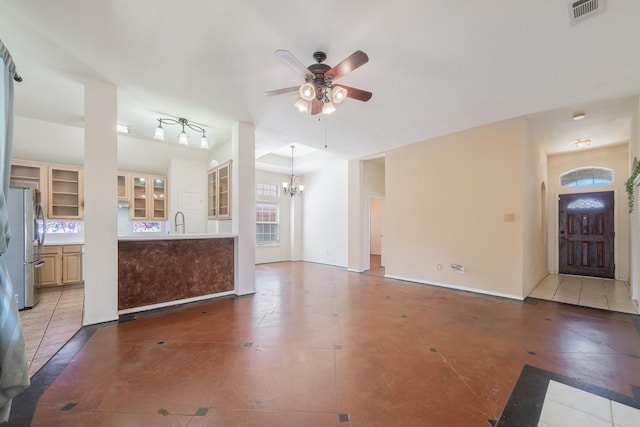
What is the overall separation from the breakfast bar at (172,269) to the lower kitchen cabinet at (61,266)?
7.93 feet

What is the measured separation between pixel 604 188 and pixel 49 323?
10.4m

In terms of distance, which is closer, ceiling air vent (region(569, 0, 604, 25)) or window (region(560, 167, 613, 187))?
ceiling air vent (region(569, 0, 604, 25))

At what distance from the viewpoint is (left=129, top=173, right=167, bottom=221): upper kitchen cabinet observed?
5.73 meters

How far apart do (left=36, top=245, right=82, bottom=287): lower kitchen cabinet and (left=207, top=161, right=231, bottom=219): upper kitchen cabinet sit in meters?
2.57

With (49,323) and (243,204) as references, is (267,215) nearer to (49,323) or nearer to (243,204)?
(243,204)

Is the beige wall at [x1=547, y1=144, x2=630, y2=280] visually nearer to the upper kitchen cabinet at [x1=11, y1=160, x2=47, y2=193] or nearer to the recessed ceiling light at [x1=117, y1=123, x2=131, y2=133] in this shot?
the recessed ceiling light at [x1=117, y1=123, x2=131, y2=133]

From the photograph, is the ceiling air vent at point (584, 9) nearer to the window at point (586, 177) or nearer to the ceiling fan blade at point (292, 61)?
the ceiling fan blade at point (292, 61)

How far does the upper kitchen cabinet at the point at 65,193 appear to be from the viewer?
15.8 ft

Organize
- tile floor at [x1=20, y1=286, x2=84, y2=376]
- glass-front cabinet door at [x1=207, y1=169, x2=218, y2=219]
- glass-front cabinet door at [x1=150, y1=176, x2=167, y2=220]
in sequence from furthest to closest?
glass-front cabinet door at [x1=150, y1=176, x2=167, y2=220], glass-front cabinet door at [x1=207, y1=169, x2=218, y2=219], tile floor at [x1=20, y1=286, x2=84, y2=376]

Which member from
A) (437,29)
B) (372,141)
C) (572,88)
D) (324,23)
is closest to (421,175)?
(372,141)

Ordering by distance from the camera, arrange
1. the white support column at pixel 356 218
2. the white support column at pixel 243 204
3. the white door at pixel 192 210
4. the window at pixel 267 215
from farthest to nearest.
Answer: the window at pixel 267 215 → the white support column at pixel 356 218 → the white door at pixel 192 210 → the white support column at pixel 243 204

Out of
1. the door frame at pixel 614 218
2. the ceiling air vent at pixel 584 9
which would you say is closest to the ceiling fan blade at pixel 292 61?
the ceiling air vent at pixel 584 9

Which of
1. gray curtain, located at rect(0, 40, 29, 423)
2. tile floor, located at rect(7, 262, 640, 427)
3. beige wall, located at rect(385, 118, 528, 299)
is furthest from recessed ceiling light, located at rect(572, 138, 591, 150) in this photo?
gray curtain, located at rect(0, 40, 29, 423)

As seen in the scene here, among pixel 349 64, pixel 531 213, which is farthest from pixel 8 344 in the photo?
pixel 531 213
